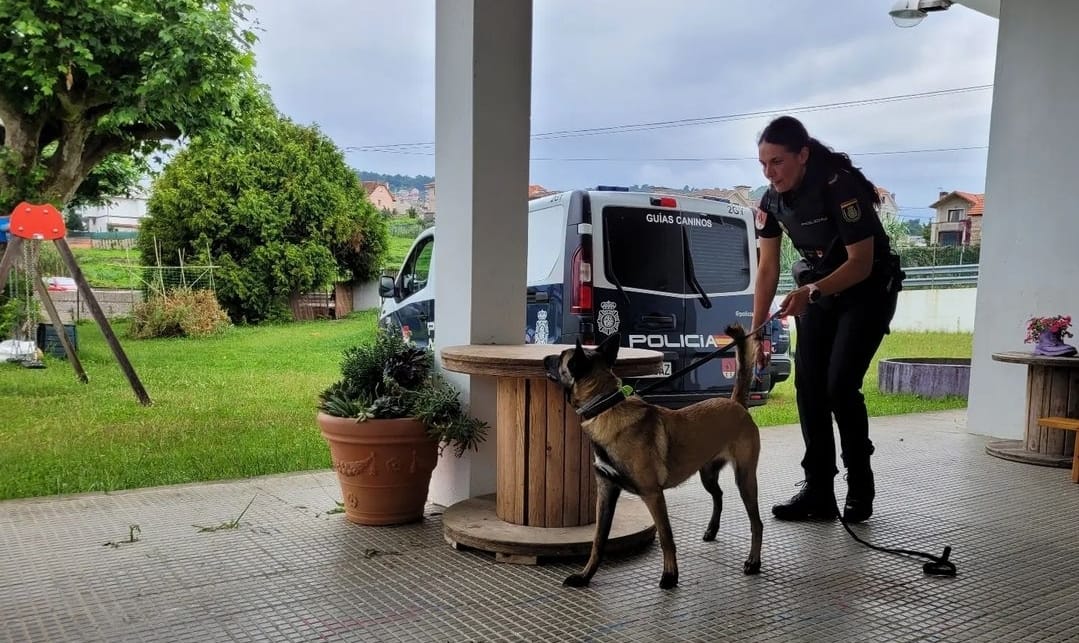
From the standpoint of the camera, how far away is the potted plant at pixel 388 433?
300cm

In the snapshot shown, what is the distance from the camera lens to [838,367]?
3219 millimetres

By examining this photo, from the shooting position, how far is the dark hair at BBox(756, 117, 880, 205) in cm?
313

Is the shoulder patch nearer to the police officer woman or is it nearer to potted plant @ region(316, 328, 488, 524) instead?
the police officer woman

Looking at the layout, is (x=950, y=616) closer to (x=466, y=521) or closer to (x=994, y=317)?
(x=466, y=521)

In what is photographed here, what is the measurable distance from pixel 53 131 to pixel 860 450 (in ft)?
25.7

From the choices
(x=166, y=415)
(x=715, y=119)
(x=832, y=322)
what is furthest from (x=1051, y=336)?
(x=166, y=415)

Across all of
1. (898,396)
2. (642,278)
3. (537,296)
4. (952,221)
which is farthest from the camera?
(952,221)

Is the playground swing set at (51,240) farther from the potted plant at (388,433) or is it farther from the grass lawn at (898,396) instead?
the grass lawn at (898,396)

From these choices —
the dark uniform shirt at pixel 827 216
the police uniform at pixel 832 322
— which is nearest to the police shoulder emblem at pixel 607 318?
the police uniform at pixel 832 322

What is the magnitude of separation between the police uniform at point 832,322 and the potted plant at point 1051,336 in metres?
2.24

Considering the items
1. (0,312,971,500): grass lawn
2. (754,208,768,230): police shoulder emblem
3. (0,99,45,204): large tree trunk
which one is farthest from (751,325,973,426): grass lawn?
(0,99,45,204): large tree trunk

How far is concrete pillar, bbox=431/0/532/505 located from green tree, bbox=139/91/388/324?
23.4 feet

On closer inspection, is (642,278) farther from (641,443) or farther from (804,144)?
(641,443)

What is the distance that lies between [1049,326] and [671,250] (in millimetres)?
2412
